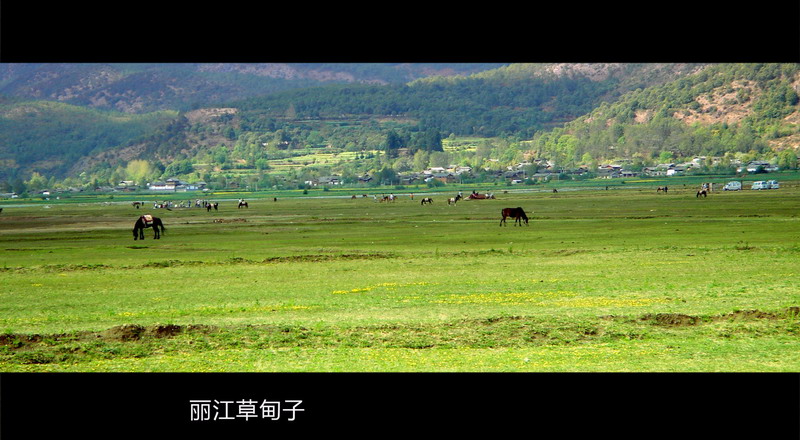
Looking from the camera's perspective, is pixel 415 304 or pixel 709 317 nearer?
pixel 709 317

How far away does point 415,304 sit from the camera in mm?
21328

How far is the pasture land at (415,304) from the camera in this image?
1517 cm

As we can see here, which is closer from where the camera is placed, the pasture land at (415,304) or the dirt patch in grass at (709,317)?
the pasture land at (415,304)

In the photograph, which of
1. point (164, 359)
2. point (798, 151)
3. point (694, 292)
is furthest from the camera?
point (798, 151)

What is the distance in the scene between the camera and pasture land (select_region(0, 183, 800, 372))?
15.2m

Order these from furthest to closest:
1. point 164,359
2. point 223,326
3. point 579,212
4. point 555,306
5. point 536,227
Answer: point 579,212 → point 536,227 → point 555,306 → point 223,326 → point 164,359

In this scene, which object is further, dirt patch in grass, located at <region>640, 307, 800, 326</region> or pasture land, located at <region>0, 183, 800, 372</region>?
dirt patch in grass, located at <region>640, 307, 800, 326</region>

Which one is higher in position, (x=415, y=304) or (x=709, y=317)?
(x=709, y=317)

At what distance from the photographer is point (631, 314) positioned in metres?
18.6

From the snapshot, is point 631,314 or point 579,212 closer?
point 631,314
